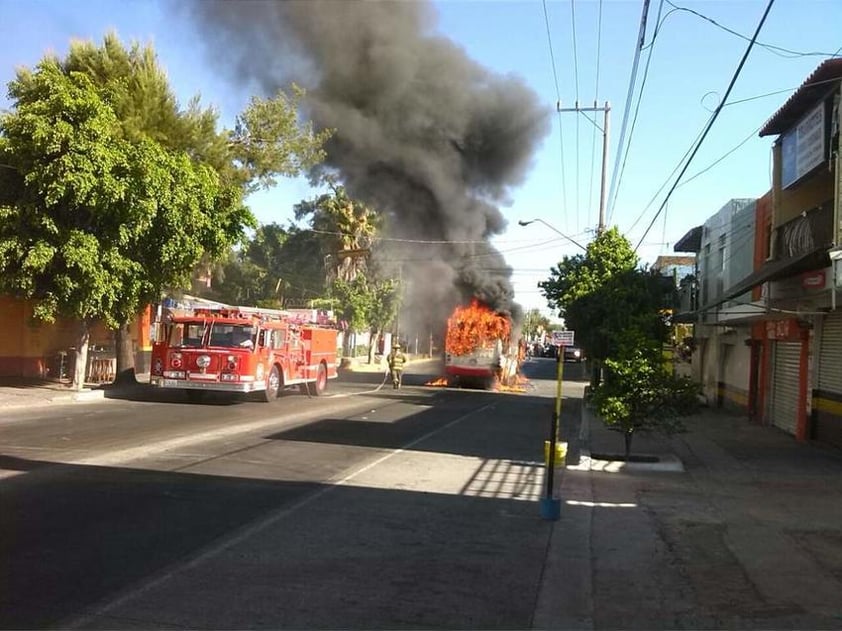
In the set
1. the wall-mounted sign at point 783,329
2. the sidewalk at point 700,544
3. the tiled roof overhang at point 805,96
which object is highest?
the tiled roof overhang at point 805,96

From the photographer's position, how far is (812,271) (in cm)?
1231

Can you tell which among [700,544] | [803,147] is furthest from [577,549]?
[803,147]

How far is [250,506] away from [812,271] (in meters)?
9.54

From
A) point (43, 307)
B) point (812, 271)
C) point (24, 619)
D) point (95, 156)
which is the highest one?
point (95, 156)

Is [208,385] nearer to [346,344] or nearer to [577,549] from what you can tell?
[577,549]

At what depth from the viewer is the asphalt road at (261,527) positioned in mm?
4551

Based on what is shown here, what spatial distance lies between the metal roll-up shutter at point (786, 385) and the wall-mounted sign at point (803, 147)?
3596 millimetres

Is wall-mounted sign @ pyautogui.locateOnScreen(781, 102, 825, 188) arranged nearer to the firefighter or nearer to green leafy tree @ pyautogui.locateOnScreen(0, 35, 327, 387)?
green leafy tree @ pyautogui.locateOnScreen(0, 35, 327, 387)

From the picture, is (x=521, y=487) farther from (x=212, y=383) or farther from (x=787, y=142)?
(x=212, y=383)

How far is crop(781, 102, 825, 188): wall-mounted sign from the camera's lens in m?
12.2

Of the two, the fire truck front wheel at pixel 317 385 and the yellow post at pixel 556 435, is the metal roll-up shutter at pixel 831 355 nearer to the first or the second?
the yellow post at pixel 556 435

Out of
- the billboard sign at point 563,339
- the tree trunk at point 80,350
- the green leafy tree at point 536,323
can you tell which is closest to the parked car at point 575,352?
the billboard sign at point 563,339

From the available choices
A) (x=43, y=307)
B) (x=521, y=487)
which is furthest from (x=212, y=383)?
(x=521, y=487)

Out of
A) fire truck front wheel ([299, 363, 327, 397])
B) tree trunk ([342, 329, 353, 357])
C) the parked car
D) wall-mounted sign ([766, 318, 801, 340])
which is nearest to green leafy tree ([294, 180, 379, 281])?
tree trunk ([342, 329, 353, 357])
